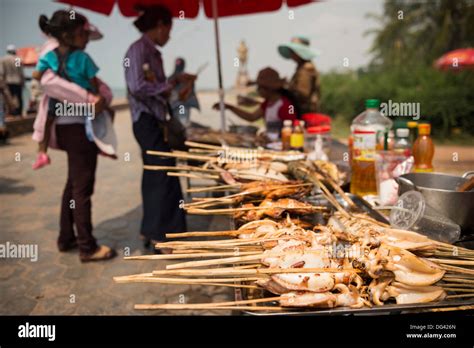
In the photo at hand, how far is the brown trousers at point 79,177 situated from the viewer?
4.24 m

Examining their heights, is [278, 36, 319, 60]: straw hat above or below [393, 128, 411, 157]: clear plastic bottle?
above

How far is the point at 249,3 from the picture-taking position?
5562mm

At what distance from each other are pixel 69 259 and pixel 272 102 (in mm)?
3084

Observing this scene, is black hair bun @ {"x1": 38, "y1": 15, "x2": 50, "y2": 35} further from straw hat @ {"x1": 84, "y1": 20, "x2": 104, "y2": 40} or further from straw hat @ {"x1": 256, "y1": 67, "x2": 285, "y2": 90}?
straw hat @ {"x1": 256, "y1": 67, "x2": 285, "y2": 90}

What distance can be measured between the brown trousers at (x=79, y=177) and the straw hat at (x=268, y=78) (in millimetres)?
2157

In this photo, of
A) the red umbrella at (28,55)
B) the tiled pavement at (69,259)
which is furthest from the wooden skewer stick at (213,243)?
the red umbrella at (28,55)

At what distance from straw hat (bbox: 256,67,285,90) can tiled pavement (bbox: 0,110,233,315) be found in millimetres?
1921

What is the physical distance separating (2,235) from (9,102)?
7872 mm

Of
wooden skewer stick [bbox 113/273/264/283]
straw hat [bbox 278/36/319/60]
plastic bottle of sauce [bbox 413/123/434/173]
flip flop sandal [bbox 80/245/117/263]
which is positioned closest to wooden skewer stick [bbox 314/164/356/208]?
plastic bottle of sauce [bbox 413/123/434/173]

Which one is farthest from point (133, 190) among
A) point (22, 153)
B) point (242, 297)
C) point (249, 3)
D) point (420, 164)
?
point (242, 297)

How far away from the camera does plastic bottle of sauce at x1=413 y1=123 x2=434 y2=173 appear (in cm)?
273

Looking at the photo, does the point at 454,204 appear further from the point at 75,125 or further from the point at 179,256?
the point at 75,125

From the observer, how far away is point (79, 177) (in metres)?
4.32

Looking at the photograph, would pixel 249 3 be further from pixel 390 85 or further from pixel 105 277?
pixel 390 85
